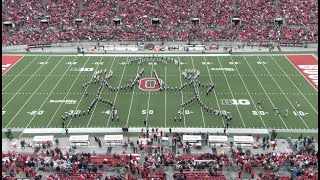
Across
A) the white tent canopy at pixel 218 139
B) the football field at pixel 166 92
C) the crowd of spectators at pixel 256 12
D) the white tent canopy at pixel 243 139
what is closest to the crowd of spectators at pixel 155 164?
the white tent canopy at pixel 243 139

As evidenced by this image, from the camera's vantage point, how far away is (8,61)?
3706 centimetres

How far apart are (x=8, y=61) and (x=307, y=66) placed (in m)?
26.6

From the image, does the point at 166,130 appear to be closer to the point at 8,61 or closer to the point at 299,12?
the point at 8,61

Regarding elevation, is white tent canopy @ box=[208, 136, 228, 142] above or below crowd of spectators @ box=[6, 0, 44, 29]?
above

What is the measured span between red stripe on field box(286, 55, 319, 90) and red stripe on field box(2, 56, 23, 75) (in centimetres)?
2457

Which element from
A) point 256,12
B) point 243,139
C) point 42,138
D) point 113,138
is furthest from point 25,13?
point 243,139

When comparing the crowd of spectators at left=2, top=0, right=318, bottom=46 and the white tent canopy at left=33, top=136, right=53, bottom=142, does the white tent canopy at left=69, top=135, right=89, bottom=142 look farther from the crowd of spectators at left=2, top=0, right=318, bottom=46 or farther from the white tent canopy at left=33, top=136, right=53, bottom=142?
the crowd of spectators at left=2, top=0, right=318, bottom=46

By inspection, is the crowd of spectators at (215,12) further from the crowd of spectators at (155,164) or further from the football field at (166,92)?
the crowd of spectators at (155,164)

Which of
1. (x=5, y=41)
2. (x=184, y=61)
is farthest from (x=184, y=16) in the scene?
(x=5, y=41)

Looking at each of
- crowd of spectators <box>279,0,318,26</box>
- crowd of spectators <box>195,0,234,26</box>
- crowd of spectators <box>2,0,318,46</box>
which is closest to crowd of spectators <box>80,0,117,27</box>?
crowd of spectators <box>2,0,318,46</box>

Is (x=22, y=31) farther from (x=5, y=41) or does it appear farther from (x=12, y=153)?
(x=12, y=153)

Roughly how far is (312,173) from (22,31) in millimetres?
38496

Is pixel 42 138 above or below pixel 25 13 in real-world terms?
above

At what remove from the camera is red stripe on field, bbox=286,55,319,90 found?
31288 mm
